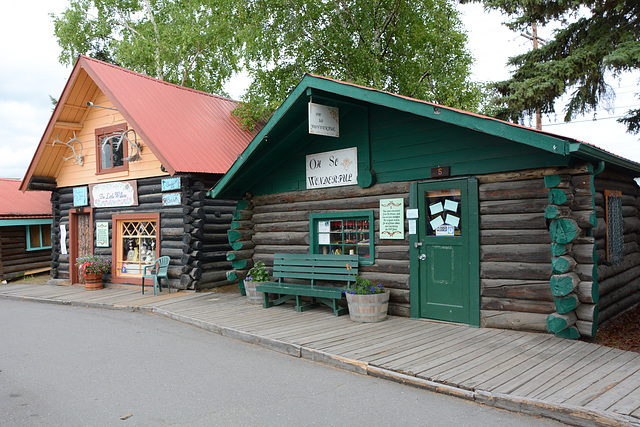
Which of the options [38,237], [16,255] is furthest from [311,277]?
[38,237]

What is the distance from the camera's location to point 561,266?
618 centimetres

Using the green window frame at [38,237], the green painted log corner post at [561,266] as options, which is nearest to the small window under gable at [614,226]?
the green painted log corner post at [561,266]

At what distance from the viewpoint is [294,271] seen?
371 inches

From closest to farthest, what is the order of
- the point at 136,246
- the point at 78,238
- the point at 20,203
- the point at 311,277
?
the point at 311,277 < the point at 136,246 < the point at 78,238 < the point at 20,203

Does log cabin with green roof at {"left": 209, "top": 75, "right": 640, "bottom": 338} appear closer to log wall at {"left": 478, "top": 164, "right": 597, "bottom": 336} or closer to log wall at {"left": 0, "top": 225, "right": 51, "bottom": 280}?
log wall at {"left": 478, "top": 164, "right": 597, "bottom": 336}

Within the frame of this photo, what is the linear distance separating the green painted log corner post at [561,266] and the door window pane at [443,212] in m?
1.40

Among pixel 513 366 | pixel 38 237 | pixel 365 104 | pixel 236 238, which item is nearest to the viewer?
pixel 513 366

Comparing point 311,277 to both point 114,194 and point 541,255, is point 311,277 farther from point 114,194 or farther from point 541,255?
point 114,194

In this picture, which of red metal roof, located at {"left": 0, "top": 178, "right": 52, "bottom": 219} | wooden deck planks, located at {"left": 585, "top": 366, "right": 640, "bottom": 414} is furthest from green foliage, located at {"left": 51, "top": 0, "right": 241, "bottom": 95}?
wooden deck planks, located at {"left": 585, "top": 366, "right": 640, "bottom": 414}

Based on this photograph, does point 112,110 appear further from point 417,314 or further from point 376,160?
point 417,314

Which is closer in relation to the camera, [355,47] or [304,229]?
[304,229]

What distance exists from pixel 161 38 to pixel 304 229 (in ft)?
67.7

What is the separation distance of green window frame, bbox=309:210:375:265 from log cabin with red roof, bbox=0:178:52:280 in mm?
13667

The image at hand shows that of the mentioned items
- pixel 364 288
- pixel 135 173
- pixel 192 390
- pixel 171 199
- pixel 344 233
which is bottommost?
pixel 192 390
